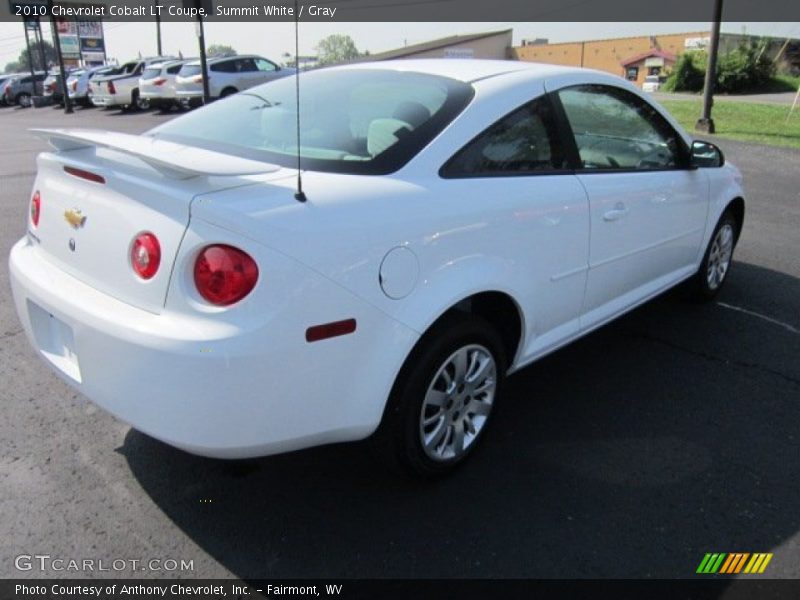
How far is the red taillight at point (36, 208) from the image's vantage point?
2.77 m

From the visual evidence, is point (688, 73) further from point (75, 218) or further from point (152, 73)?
point (75, 218)

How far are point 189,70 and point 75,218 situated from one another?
70.2 ft

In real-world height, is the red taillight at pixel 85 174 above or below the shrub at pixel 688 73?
above

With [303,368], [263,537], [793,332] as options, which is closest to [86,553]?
[263,537]

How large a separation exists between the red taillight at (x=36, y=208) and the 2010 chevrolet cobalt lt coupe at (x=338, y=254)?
0.03 m

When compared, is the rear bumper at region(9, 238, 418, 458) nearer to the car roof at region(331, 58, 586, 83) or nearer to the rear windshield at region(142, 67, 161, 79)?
the car roof at region(331, 58, 586, 83)

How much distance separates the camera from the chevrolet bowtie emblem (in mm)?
2449

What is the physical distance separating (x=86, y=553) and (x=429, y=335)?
Answer: 1.43 meters

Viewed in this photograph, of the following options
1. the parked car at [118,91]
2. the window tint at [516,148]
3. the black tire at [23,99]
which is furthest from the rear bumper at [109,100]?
the window tint at [516,148]

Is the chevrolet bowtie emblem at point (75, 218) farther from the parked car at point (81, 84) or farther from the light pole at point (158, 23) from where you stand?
the light pole at point (158, 23)

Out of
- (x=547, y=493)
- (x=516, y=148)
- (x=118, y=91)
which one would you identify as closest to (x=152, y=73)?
(x=118, y=91)

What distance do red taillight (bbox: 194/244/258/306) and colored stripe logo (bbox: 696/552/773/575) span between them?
5.95 ft

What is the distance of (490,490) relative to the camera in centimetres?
272

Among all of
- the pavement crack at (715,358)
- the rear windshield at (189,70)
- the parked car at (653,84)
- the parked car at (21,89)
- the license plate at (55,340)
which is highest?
the rear windshield at (189,70)
